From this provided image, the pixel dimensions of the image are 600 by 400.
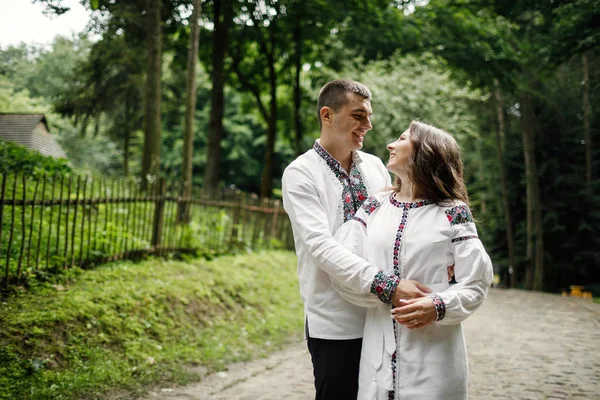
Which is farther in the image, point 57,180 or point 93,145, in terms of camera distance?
point 93,145

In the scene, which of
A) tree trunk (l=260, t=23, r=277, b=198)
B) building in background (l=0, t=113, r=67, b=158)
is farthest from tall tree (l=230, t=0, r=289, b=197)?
building in background (l=0, t=113, r=67, b=158)

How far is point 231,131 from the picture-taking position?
3859cm

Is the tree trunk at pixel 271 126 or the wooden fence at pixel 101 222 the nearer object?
the wooden fence at pixel 101 222

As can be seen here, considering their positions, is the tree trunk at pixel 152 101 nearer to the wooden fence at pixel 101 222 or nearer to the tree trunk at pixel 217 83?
the wooden fence at pixel 101 222

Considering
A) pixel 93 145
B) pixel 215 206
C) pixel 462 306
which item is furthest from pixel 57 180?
pixel 93 145

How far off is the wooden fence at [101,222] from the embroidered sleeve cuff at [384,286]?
173 inches

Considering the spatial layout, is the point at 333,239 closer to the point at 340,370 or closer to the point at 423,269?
the point at 423,269

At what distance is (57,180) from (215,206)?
4368mm

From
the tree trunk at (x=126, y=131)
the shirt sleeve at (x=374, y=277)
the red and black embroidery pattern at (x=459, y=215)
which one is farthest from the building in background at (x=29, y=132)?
the red and black embroidery pattern at (x=459, y=215)

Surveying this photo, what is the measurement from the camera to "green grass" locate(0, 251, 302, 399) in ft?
15.2

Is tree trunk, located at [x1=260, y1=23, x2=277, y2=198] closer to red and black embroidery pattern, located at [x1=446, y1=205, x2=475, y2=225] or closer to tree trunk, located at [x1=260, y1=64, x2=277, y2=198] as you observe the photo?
tree trunk, located at [x1=260, y1=64, x2=277, y2=198]

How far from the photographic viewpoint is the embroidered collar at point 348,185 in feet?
9.41

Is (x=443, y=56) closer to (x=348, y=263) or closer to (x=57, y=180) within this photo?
(x=57, y=180)

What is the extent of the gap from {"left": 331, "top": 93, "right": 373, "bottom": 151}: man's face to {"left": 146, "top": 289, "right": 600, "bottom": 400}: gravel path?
A: 324 centimetres
